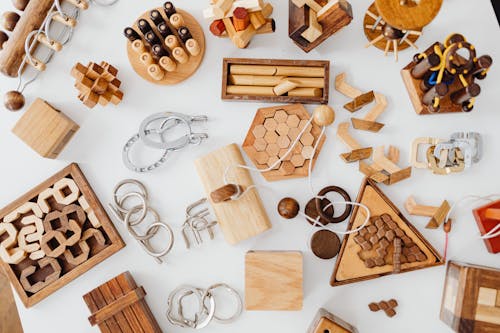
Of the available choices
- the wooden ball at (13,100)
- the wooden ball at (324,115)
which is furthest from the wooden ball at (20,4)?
the wooden ball at (324,115)

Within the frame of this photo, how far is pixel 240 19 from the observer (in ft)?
3.60

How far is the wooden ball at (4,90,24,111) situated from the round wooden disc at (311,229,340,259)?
0.91m

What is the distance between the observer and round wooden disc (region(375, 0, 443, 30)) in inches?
38.0

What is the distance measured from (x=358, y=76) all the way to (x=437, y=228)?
0.48m

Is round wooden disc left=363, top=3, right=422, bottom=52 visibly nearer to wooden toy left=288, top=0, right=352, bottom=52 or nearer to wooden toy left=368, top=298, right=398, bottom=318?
wooden toy left=288, top=0, right=352, bottom=52

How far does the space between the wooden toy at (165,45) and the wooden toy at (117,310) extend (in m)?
0.58

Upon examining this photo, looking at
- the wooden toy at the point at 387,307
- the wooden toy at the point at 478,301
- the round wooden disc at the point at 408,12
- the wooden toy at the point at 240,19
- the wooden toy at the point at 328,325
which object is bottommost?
the wooden toy at the point at 478,301

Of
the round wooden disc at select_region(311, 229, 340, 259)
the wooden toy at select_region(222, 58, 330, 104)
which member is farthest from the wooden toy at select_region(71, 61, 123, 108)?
the round wooden disc at select_region(311, 229, 340, 259)

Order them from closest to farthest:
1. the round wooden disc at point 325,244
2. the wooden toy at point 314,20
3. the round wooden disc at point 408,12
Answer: the round wooden disc at point 408,12 → the wooden toy at point 314,20 → the round wooden disc at point 325,244

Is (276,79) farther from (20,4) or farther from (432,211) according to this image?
(20,4)

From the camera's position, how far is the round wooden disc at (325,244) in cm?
119

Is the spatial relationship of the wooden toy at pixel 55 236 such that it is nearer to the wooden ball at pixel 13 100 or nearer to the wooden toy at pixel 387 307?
the wooden ball at pixel 13 100

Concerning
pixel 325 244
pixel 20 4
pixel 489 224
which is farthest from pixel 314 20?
pixel 20 4

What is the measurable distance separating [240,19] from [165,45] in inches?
9.5
